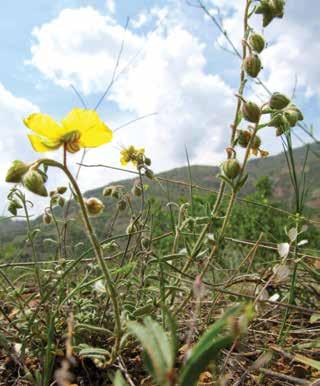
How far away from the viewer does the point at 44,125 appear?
123cm

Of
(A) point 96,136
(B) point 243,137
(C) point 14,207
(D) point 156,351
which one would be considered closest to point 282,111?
(B) point 243,137

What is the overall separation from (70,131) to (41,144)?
0.10 m

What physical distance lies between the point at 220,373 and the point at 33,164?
0.87m

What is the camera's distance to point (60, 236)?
234cm

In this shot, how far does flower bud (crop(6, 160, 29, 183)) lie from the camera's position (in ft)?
4.05

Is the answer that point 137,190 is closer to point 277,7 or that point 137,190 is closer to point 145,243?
point 145,243

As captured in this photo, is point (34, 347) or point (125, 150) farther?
point (125, 150)

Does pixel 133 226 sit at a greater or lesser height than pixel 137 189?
lesser

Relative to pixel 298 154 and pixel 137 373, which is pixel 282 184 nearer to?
pixel 298 154

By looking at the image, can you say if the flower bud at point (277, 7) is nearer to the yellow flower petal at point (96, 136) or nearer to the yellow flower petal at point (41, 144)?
the yellow flower petal at point (96, 136)

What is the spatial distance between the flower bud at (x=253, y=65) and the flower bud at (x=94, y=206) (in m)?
0.78

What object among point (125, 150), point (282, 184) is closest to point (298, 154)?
point (282, 184)

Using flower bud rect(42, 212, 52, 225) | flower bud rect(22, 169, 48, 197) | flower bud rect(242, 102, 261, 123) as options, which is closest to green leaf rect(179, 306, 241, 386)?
flower bud rect(22, 169, 48, 197)

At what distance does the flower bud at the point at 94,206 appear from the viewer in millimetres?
1390
